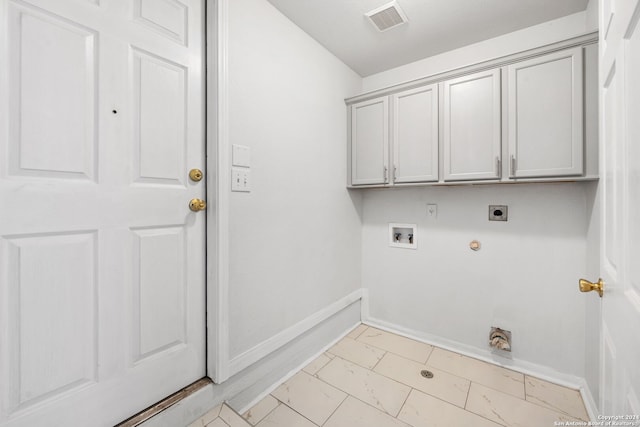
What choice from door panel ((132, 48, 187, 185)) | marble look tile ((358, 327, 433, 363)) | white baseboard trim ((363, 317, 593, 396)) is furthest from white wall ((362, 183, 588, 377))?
door panel ((132, 48, 187, 185))

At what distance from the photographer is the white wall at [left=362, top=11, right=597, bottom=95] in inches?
65.8

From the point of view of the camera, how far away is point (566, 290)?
66.6 inches

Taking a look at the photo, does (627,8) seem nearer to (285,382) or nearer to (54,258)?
(54,258)

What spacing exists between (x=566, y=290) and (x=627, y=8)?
5.61 feet

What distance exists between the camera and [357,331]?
7.77 ft

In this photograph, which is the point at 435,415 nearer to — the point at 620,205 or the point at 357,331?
the point at 357,331

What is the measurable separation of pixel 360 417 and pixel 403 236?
1.36 metres

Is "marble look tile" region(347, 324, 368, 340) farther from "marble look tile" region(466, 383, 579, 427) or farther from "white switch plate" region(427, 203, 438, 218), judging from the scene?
"white switch plate" region(427, 203, 438, 218)

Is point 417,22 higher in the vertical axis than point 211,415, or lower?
higher

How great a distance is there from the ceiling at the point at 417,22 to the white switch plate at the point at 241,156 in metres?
0.96

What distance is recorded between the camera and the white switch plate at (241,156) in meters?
1.41

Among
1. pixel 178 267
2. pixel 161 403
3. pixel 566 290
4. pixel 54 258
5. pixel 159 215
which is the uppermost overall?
pixel 159 215

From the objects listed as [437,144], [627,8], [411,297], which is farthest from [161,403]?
[437,144]

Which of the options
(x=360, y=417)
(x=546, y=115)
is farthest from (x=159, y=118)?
(x=546, y=115)
